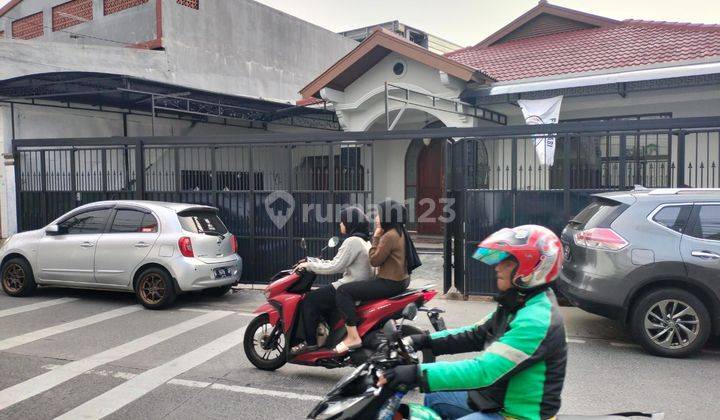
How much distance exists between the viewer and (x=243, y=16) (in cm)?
2181

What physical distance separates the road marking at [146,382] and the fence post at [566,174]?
16.4 feet

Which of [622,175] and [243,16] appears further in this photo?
[243,16]

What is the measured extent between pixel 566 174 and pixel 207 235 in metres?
5.47

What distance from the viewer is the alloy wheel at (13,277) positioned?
30.3 ft

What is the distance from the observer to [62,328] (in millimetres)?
7227

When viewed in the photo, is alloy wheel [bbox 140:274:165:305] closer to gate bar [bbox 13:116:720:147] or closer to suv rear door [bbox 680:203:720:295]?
gate bar [bbox 13:116:720:147]

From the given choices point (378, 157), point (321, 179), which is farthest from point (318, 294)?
point (378, 157)

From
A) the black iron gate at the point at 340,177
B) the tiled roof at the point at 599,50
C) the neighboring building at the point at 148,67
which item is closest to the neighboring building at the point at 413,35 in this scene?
the neighboring building at the point at 148,67

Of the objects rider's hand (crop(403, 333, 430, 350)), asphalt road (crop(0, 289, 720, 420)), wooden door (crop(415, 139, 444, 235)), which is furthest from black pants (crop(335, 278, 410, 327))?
wooden door (crop(415, 139, 444, 235))

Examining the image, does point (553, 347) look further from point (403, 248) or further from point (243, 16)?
Result: point (243, 16)

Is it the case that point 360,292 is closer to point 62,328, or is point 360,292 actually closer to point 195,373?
point 195,373

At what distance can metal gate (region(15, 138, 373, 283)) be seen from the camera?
9.62 m

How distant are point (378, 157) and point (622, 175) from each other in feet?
27.8

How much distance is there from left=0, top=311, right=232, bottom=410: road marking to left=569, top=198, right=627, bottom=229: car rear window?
4946 millimetres
